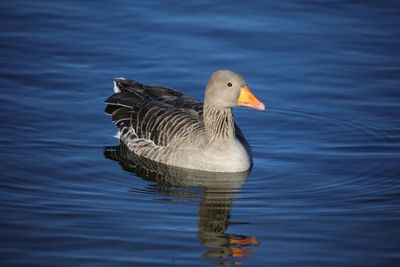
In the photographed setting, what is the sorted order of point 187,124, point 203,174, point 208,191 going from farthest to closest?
point 187,124, point 203,174, point 208,191

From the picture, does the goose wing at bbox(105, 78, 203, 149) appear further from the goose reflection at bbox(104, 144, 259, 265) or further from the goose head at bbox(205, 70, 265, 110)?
the goose head at bbox(205, 70, 265, 110)

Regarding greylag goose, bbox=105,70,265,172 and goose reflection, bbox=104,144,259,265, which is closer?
goose reflection, bbox=104,144,259,265

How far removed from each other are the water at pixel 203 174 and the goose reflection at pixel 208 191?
0.04 m

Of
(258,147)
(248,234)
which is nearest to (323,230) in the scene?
(248,234)

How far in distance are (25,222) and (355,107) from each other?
830 centimetres

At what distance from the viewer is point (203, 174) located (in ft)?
48.6

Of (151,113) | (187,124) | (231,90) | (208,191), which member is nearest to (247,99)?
(231,90)

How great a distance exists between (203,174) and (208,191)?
0.89 metres

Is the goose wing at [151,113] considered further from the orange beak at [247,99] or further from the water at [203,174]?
the orange beak at [247,99]

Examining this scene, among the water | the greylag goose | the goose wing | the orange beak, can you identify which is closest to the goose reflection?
the water

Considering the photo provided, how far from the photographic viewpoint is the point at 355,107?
17.8m

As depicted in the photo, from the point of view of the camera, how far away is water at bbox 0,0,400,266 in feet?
38.8

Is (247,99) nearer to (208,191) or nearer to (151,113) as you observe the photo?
(208,191)

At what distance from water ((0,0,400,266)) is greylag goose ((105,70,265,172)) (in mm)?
331
